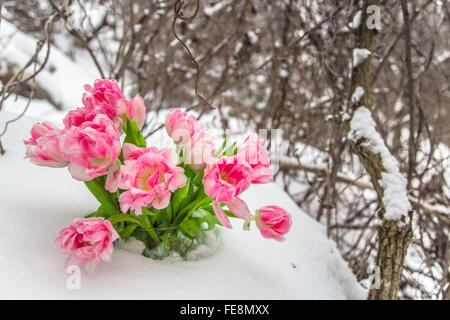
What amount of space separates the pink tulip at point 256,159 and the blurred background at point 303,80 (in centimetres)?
10

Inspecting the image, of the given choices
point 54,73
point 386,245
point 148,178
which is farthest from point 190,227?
point 54,73

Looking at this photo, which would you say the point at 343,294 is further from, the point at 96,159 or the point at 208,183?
the point at 96,159

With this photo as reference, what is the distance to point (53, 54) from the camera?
10.1ft

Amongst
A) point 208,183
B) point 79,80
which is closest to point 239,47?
point 208,183

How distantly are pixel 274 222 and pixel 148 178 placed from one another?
23 cm

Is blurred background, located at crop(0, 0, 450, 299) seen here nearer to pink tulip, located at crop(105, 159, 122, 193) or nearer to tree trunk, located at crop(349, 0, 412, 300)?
tree trunk, located at crop(349, 0, 412, 300)

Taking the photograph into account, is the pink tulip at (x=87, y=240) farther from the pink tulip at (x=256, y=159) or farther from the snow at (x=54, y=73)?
the snow at (x=54, y=73)

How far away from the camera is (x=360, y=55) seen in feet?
2.97

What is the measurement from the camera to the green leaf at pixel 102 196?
1.88 feet

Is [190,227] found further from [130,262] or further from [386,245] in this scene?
[386,245]

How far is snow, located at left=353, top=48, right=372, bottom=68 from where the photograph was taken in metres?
0.90

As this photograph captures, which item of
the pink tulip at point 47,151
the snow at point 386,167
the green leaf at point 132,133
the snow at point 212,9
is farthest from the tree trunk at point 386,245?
the snow at point 212,9

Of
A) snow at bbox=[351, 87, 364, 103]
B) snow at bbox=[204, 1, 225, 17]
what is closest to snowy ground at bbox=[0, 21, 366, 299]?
snow at bbox=[351, 87, 364, 103]
